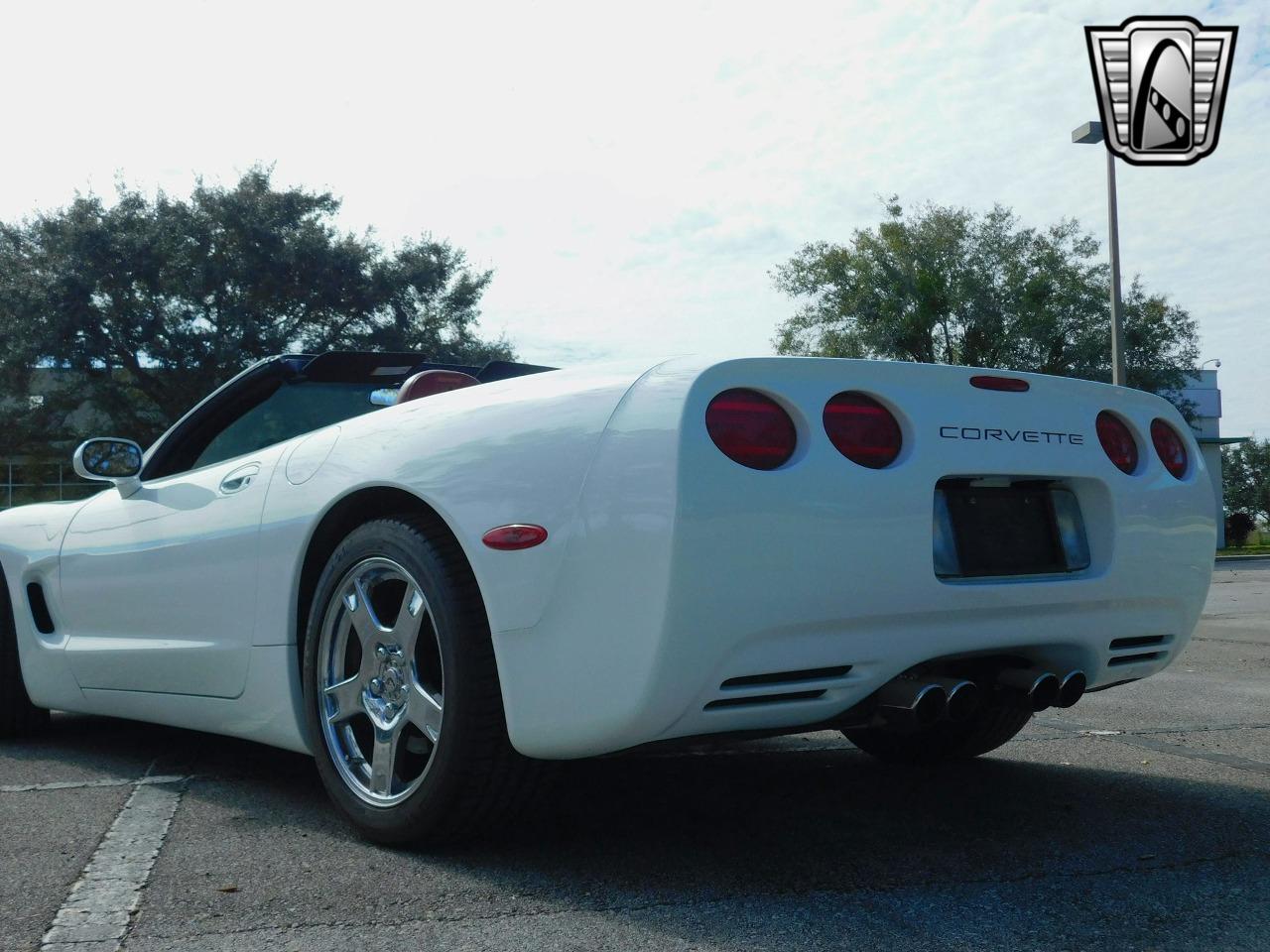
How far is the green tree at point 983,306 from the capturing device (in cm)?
3400

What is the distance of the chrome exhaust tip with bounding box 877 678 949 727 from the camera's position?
9.03 feet

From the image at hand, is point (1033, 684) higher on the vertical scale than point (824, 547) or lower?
lower

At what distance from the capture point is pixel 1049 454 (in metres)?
3.06

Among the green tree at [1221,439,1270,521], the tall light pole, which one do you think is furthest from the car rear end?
the green tree at [1221,439,1270,521]

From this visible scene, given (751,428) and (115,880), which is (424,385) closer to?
(751,428)

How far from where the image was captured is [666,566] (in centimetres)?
245

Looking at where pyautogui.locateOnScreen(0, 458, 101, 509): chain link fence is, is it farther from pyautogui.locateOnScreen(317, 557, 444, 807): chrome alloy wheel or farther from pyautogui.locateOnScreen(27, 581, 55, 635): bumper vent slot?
pyautogui.locateOnScreen(317, 557, 444, 807): chrome alloy wheel

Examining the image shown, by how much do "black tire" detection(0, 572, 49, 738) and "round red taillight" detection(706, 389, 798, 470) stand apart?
129 inches

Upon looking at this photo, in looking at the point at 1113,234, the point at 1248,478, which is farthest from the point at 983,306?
the point at 1248,478

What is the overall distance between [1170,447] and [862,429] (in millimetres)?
1132

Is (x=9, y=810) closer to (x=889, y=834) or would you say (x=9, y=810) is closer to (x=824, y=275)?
(x=889, y=834)

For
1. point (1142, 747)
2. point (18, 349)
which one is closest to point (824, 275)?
point (18, 349)

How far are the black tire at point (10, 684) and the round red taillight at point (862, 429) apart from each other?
3.39 m

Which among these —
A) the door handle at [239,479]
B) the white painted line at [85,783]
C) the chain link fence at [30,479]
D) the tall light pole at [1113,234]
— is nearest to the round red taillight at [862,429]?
the door handle at [239,479]
